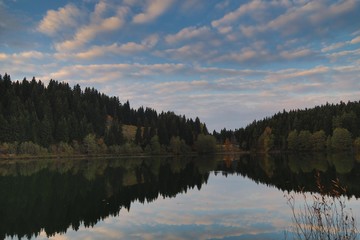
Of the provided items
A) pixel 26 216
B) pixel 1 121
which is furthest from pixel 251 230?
pixel 1 121

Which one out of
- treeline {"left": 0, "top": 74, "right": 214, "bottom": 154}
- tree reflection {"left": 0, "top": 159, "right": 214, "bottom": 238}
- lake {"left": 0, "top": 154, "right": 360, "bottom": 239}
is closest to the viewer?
lake {"left": 0, "top": 154, "right": 360, "bottom": 239}

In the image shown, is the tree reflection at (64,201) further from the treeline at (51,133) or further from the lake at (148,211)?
the treeline at (51,133)

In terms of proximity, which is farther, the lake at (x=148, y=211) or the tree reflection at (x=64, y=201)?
the tree reflection at (x=64, y=201)

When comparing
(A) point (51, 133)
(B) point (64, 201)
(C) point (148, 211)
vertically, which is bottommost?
(C) point (148, 211)

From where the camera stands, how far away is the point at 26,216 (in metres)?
32.2

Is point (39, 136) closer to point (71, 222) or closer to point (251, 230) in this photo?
point (71, 222)

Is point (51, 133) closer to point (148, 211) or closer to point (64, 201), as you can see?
point (64, 201)

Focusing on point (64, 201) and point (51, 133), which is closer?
point (64, 201)

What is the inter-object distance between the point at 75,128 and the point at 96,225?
163 m

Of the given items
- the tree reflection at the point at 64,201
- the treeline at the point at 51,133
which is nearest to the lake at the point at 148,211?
the tree reflection at the point at 64,201

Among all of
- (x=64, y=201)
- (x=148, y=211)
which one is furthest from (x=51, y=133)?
(x=148, y=211)

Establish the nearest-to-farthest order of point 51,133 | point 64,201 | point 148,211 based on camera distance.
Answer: point 148,211, point 64,201, point 51,133

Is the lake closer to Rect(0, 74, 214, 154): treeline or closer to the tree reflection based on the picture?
the tree reflection

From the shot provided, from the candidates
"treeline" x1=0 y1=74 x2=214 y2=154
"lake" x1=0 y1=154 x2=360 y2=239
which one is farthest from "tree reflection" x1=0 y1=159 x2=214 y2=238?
"treeline" x1=0 y1=74 x2=214 y2=154
